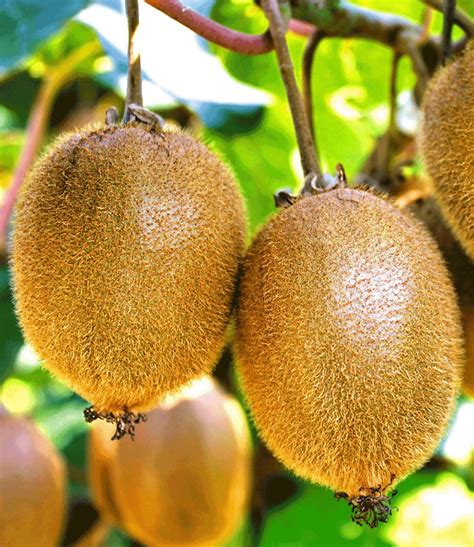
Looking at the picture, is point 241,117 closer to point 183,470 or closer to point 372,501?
point 183,470

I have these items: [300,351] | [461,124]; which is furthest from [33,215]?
[461,124]

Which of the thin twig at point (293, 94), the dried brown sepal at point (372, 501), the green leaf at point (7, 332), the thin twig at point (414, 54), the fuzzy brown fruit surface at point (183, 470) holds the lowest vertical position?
the fuzzy brown fruit surface at point (183, 470)

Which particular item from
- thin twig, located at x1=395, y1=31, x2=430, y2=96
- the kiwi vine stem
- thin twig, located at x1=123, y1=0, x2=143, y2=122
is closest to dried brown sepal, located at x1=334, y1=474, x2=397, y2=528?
thin twig, located at x1=123, y1=0, x2=143, y2=122

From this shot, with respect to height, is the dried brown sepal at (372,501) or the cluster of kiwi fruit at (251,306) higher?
the cluster of kiwi fruit at (251,306)

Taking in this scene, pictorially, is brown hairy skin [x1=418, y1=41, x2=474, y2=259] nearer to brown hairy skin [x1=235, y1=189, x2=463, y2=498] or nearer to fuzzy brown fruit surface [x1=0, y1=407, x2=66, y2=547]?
brown hairy skin [x1=235, y1=189, x2=463, y2=498]

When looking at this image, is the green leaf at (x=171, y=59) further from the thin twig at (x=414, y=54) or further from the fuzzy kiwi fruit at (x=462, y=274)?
the fuzzy kiwi fruit at (x=462, y=274)

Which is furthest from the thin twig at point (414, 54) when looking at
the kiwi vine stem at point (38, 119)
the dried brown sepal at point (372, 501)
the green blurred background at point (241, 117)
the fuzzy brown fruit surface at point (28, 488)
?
the fuzzy brown fruit surface at point (28, 488)

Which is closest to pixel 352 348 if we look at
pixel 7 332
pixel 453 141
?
pixel 453 141
